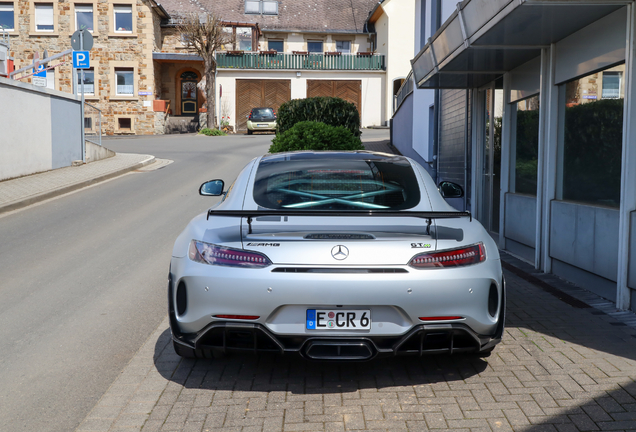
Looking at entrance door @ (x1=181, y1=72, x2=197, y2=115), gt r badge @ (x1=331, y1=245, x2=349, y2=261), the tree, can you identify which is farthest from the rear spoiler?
entrance door @ (x1=181, y1=72, x2=197, y2=115)

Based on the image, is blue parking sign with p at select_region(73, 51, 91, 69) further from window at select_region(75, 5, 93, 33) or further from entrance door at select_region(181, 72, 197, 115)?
entrance door at select_region(181, 72, 197, 115)

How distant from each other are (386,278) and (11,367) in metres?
2.75

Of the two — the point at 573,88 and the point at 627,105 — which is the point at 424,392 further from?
the point at 573,88

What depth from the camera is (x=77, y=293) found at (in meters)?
6.70

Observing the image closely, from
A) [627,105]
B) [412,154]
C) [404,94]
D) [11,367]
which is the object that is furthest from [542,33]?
[404,94]

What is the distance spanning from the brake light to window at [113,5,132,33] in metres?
38.2

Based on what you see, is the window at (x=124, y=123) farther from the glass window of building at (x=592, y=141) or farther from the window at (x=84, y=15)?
the glass window of building at (x=592, y=141)

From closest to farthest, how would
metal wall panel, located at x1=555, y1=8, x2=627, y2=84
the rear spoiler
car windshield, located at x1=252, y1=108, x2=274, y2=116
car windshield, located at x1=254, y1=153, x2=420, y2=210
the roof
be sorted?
the rear spoiler
car windshield, located at x1=254, y1=153, x2=420, y2=210
metal wall panel, located at x1=555, y1=8, x2=627, y2=84
car windshield, located at x1=252, y1=108, x2=274, y2=116
the roof

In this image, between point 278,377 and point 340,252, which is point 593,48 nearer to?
point 340,252

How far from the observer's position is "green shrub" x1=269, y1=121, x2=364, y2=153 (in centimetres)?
1247

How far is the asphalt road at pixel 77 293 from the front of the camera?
411cm

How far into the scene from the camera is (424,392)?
3.96 metres

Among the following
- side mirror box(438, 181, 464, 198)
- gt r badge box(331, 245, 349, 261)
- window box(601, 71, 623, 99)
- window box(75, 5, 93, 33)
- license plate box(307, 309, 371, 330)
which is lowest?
license plate box(307, 309, 371, 330)

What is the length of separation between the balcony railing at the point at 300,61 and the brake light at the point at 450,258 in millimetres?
38434
